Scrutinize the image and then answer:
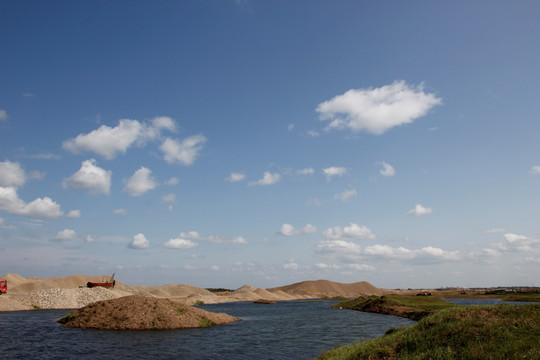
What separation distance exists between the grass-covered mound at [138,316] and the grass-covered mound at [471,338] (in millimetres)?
31066

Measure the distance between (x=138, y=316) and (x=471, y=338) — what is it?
40.6 metres

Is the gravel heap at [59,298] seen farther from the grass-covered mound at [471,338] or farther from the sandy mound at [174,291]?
the grass-covered mound at [471,338]

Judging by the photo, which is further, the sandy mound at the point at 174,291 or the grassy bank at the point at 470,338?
the sandy mound at the point at 174,291

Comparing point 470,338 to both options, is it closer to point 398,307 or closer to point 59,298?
point 398,307

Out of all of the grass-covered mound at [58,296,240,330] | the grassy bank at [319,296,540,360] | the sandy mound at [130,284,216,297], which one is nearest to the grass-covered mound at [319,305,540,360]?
the grassy bank at [319,296,540,360]

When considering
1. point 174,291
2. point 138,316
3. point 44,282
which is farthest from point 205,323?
point 174,291

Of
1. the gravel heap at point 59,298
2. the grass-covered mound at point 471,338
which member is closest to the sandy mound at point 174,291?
the gravel heap at point 59,298

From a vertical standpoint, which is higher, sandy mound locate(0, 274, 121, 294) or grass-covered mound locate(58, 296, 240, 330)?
grass-covered mound locate(58, 296, 240, 330)

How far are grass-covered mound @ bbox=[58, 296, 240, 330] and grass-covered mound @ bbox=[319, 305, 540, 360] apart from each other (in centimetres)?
3107

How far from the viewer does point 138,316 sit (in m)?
45.9

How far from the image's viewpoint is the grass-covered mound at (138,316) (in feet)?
148

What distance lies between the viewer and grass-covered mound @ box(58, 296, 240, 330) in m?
45.0

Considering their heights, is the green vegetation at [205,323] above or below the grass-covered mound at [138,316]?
below

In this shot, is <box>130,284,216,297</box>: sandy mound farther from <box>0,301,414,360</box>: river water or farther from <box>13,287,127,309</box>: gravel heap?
<box>0,301,414,360</box>: river water
